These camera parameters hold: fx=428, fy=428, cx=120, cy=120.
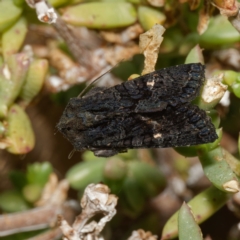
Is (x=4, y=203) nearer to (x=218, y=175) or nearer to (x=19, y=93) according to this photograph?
(x=19, y=93)

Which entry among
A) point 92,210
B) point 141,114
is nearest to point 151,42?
point 141,114

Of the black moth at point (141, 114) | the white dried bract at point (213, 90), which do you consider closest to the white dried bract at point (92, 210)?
the black moth at point (141, 114)

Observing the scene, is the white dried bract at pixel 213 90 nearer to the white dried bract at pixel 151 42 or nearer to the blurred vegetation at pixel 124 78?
the blurred vegetation at pixel 124 78

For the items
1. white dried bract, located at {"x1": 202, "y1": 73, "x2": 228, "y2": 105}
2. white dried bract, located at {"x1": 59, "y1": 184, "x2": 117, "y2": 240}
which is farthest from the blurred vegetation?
white dried bract, located at {"x1": 59, "y1": 184, "x2": 117, "y2": 240}

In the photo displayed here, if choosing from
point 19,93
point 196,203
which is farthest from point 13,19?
point 196,203

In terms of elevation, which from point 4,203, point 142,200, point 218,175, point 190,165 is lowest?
point 190,165

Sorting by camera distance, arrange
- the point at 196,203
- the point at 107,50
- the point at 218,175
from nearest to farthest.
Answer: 1. the point at 218,175
2. the point at 196,203
3. the point at 107,50

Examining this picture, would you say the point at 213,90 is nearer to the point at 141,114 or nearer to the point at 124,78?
the point at 141,114
